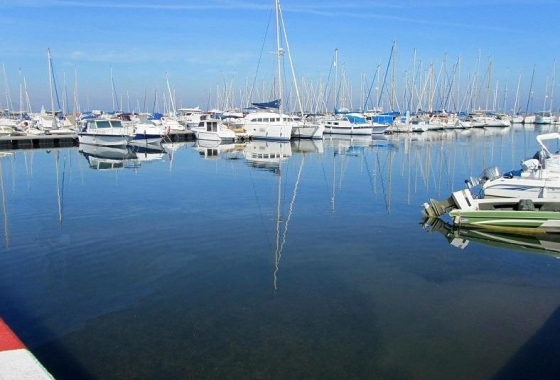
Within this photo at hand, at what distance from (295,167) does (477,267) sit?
65.8ft

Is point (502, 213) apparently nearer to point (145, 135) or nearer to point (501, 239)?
point (501, 239)

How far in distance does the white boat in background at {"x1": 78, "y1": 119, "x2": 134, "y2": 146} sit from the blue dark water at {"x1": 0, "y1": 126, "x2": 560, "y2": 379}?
2415cm

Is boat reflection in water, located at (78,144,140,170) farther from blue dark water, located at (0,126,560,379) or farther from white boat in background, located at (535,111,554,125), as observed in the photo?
white boat in background, located at (535,111,554,125)

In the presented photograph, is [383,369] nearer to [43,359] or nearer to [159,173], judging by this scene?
[43,359]

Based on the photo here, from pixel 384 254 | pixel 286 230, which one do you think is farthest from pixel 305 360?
pixel 286 230

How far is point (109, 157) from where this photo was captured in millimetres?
37656

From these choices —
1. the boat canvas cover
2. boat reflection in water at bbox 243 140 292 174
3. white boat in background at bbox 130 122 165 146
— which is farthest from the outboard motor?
the boat canvas cover

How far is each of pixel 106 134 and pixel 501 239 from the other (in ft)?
120

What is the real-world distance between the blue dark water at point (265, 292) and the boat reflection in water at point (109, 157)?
12068mm

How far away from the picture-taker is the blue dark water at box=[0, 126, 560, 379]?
23.6 ft

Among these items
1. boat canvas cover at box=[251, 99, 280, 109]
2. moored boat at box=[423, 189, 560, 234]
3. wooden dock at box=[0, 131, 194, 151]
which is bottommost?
wooden dock at box=[0, 131, 194, 151]

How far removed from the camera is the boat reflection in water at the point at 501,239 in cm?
1334

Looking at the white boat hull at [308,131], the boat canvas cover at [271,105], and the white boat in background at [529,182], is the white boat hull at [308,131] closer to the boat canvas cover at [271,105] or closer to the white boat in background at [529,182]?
the boat canvas cover at [271,105]

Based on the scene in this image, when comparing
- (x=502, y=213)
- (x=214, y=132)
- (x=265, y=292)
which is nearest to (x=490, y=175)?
(x=502, y=213)
